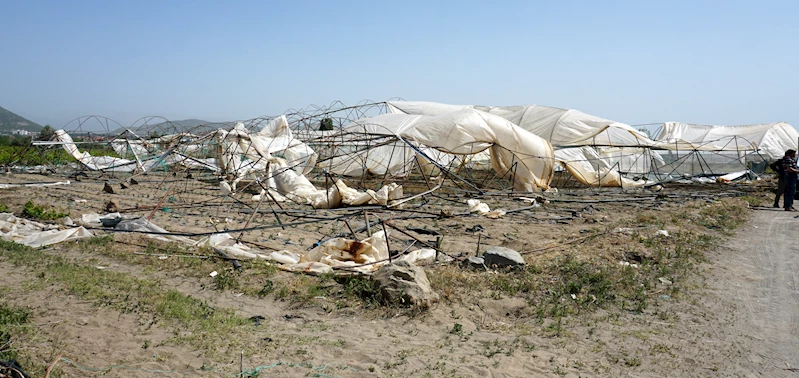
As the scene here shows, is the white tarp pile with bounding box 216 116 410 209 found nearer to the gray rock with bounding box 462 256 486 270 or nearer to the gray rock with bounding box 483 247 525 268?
the gray rock with bounding box 462 256 486 270

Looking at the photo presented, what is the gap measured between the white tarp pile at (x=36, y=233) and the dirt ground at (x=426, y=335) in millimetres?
443

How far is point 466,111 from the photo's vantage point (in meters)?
15.8

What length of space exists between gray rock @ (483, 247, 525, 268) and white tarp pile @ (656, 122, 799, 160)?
1506cm

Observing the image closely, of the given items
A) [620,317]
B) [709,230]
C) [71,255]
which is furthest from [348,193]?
[620,317]

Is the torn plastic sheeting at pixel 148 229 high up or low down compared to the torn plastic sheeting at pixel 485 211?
up

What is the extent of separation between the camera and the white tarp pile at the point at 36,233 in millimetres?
7648

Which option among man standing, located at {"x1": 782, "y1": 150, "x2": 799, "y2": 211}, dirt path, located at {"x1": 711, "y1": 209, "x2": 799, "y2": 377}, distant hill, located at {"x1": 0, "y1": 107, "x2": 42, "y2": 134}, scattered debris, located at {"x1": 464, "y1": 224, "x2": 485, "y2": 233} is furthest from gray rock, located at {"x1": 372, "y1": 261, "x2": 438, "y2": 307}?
distant hill, located at {"x1": 0, "y1": 107, "x2": 42, "y2": 134}

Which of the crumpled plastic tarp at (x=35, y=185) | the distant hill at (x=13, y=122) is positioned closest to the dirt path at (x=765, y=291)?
the crumpled plastic tarp at (x=35, y=185)

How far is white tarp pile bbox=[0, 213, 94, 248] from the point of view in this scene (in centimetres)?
765

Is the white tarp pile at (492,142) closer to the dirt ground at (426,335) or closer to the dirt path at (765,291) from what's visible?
the dirt path at (765,291)

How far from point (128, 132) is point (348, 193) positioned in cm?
1203

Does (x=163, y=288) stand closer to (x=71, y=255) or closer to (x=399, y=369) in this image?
(x=71, y=255)

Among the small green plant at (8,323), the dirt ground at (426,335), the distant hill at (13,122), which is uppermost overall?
the small green plant at (8,323)

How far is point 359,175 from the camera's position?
19.5 meters
